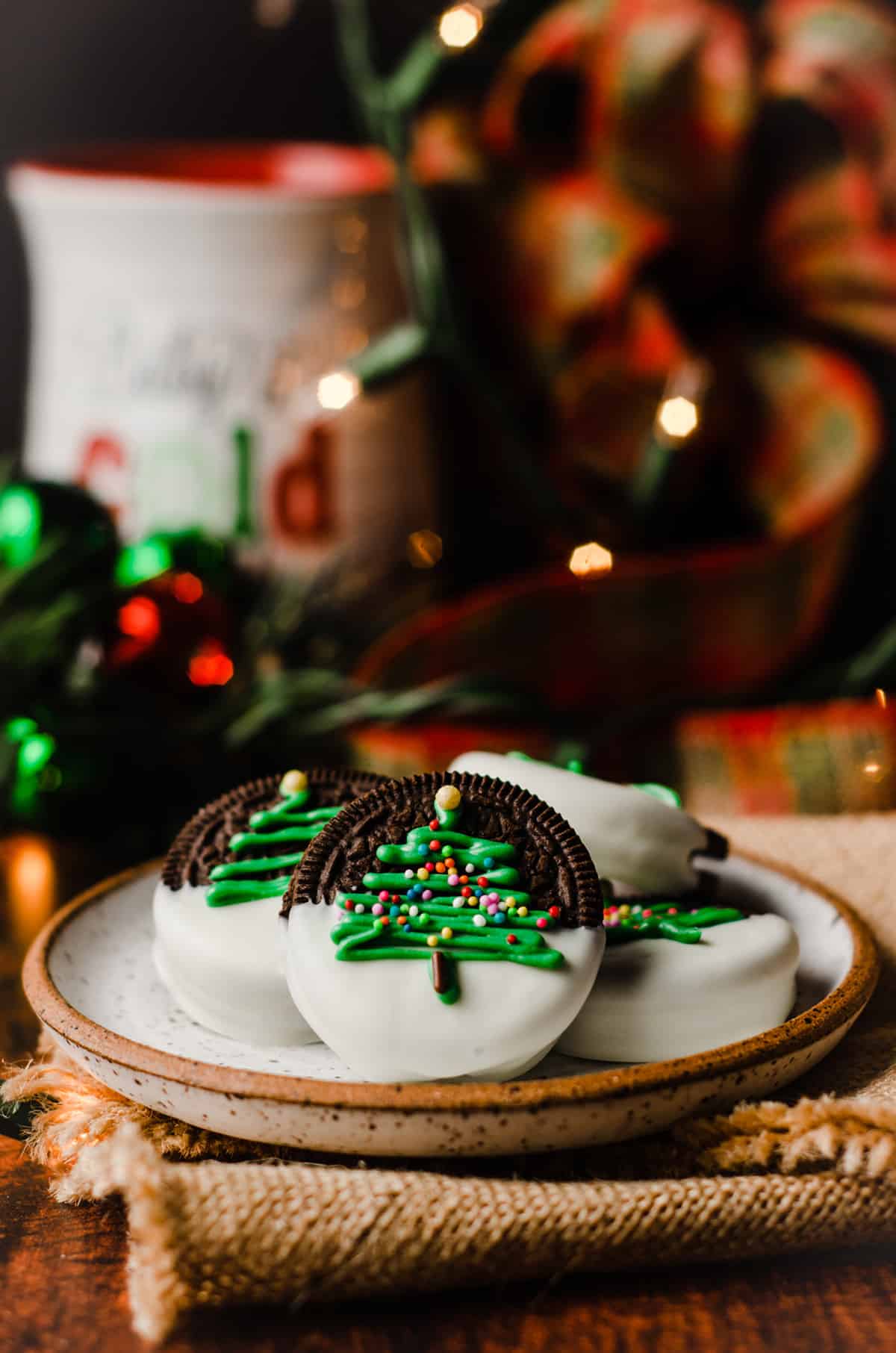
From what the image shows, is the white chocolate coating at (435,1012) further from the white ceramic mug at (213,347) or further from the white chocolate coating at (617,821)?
the white ceramic mug at (213,347)

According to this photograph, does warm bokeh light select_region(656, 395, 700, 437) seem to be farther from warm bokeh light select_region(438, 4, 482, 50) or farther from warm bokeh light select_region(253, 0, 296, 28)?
warm bokeh light select_region(253, 0, 296, 28)

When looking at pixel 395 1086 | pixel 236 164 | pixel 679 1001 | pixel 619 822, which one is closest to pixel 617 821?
pixel 619 822

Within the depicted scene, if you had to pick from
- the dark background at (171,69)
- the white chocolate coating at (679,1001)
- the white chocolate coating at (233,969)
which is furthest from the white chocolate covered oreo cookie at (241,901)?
the dark background at (171,69)

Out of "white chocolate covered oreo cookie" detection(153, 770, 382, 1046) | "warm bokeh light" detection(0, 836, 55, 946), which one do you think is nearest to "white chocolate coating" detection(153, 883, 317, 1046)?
"white chocolate covered oreo cookie" detection(153, 770, 382, 1046)

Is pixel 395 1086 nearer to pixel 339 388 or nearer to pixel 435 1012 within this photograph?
pixel 435 1012

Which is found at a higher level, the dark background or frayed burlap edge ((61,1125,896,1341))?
the dark background

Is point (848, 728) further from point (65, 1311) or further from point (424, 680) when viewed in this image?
point (65, 1311)

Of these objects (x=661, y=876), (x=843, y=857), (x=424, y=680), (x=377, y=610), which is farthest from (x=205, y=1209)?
(x=377, y=610)
